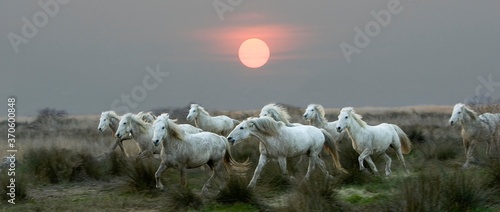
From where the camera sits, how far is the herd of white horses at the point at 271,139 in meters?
11.4

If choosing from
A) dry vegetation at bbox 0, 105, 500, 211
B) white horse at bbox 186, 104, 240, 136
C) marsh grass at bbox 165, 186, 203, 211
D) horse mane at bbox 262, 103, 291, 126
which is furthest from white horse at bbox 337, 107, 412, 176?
white horse at bbox 186, 104, 240, 136

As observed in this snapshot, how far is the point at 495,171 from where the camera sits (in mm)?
10156

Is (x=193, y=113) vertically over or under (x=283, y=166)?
over

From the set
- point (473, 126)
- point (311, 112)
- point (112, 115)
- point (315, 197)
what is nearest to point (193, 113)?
point (112, 115)

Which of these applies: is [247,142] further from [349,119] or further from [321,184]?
[321,184]

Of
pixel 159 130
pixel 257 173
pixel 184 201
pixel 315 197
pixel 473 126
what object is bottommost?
pixel 184 201

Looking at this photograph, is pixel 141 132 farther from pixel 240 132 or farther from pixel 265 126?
pixel 265 126

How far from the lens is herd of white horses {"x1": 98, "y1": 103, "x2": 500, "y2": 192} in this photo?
37.5 feet

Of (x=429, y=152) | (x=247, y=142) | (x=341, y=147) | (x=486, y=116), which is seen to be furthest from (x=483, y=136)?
(x=247, y=142)

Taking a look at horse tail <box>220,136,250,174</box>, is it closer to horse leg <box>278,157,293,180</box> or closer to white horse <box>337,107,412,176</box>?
horse leg <box>278,157,293,180</box>

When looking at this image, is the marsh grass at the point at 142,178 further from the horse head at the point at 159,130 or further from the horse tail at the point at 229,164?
the horse tail at the point at 229,164

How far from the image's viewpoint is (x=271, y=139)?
1170cm

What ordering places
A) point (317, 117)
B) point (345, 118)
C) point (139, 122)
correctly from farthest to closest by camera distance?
1. point (317, 117)
2. point (139, 122)
3. point (345, 118)

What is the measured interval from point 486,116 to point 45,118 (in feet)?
114
